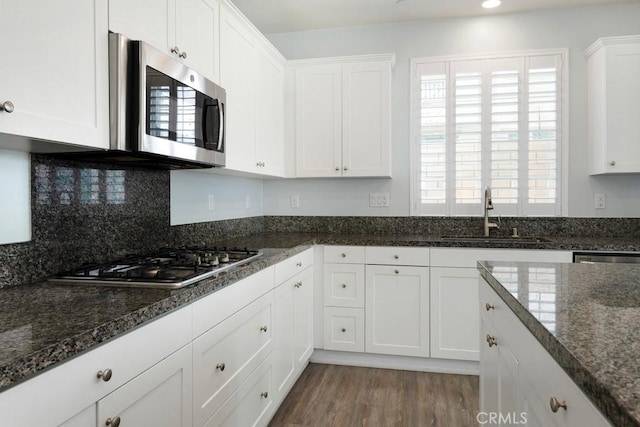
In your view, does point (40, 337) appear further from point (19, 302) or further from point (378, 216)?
point (378, 216)

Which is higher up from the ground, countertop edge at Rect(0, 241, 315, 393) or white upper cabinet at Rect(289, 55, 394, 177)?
white upper cabinet at Rect(289, 55, 394, 177)

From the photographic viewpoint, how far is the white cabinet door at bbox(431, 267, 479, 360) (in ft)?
9.25

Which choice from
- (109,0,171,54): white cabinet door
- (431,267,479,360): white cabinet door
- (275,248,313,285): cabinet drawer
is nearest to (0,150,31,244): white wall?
(109,0,171,54): white cabinet door

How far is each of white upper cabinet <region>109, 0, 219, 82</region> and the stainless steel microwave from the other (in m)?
0.08

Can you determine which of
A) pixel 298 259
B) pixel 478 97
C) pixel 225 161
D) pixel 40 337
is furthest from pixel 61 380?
pixel 478 97

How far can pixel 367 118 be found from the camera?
3.20m

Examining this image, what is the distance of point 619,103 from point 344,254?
2.12 m

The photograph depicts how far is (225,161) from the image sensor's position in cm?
220

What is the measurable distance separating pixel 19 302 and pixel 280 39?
10.0 ft

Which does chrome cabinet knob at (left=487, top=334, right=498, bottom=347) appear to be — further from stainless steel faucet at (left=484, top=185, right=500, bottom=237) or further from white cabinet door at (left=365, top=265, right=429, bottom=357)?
stainless steel faucet at (left=484, top=185, right=500, bottom=237)

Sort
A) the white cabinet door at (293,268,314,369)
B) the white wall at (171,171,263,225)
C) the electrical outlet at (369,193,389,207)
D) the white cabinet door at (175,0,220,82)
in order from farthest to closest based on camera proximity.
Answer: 1. the electrical outlet at (369,193,389,207)
2. the white cabinet door at (293,268,314,369)
3. the white wall at (171,171,263,225)
4. the white cabinet door at (175,0,220,82)

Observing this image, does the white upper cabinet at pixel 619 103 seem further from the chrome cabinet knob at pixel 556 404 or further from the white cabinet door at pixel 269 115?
the chrome cabinet knob at pixel 556 404

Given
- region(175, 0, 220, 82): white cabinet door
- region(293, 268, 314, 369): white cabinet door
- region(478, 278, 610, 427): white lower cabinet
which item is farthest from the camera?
region(293, 268, 314, 369): white cabinet door

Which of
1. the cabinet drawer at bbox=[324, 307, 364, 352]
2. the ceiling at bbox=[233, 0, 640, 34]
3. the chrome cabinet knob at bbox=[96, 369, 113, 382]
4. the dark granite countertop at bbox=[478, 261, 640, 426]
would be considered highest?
the ceiling at bbox=[233, 0, 640, 34]
